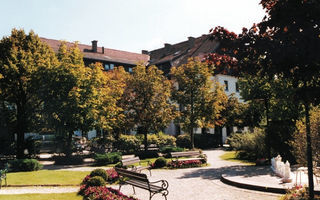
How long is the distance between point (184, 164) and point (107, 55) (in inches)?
1365

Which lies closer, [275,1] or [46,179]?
[275,1]

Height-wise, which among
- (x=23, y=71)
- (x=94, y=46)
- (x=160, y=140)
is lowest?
(x=160, y=140)

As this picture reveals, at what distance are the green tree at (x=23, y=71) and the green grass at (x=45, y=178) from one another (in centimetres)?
817

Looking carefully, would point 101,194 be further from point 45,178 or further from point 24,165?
point 24,165

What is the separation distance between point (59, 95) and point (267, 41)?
1945 centimetres

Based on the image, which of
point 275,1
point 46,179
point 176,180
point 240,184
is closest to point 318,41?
point 275,1

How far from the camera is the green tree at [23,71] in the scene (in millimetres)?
23688

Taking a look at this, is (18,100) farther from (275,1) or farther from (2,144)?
(275,1)

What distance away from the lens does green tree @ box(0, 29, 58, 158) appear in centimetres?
2369

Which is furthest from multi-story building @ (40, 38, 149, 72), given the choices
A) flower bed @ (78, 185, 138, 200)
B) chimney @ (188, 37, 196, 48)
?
flower bed @ (78, 185, 138, 200)

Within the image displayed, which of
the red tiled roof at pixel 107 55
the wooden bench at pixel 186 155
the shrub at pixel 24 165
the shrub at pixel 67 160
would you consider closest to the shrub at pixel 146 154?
the wooden bench at pixel 186 155

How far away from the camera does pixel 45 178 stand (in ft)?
52.9

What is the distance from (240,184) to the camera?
12.5 metres

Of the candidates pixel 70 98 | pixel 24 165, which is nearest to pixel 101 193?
pixel 24 165
